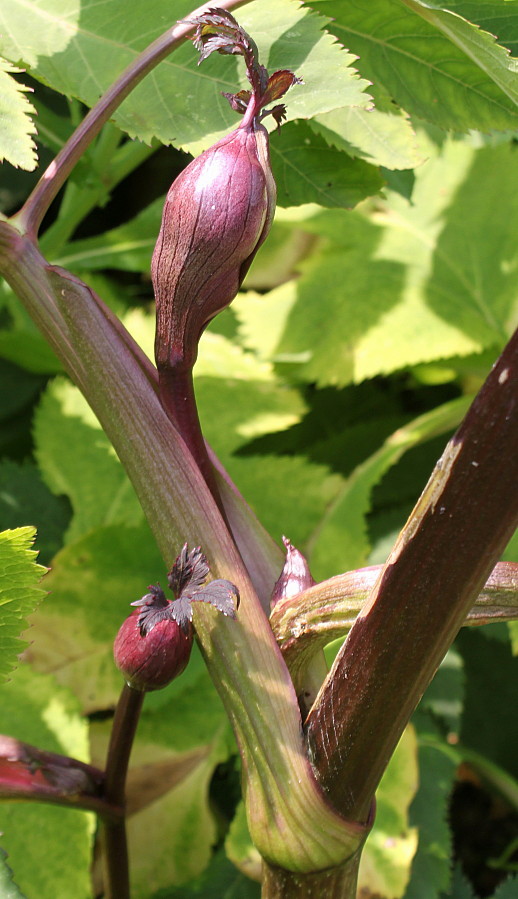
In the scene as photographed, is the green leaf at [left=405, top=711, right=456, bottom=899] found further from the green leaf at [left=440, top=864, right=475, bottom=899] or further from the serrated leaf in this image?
the serrated leaf

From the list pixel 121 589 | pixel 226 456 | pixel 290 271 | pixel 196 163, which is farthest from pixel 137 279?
pixel 196 163

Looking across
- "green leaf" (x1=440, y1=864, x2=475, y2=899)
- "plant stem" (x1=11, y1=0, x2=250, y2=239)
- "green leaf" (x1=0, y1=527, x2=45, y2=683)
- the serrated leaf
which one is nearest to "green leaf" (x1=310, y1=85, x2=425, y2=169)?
the serrated leaf

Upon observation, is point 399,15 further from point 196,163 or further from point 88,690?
point 88,690

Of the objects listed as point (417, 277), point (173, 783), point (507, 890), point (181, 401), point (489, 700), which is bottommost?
point (489, 700)

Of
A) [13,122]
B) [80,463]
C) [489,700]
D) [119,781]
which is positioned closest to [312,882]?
[119,781]

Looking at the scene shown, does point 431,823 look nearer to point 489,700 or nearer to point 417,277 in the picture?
point 489,700

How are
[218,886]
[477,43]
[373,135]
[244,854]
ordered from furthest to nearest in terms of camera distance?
[218,886]
[244,854]
[373,135]
[477,43]

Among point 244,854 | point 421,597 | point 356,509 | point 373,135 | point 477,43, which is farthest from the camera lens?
point 356,509
